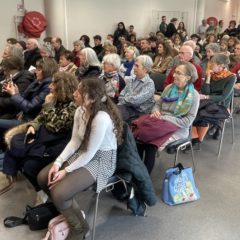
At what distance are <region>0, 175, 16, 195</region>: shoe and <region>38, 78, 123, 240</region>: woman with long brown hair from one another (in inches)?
→ 30.5

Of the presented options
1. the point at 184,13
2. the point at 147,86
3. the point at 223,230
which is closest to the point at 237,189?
the point at 223,230

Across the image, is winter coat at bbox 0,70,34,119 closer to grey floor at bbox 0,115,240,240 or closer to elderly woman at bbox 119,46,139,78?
grey floor at bbox 0,115,240,240

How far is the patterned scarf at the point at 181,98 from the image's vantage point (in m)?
2.61

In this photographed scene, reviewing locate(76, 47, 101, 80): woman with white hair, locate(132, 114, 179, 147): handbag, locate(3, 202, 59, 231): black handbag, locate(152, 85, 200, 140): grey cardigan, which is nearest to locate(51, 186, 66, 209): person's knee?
locate(3, 202, 59, 231): black handbag

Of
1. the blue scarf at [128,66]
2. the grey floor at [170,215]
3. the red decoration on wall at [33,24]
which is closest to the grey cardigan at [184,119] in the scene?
the grey floor at [170,215]

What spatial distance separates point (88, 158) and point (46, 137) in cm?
49

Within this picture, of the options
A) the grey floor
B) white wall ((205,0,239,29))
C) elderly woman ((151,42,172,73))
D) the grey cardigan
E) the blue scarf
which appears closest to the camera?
the grey floor

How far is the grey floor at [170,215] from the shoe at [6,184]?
0.05m

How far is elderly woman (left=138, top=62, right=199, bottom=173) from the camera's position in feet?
8.29

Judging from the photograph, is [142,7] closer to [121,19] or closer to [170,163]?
[121,19]

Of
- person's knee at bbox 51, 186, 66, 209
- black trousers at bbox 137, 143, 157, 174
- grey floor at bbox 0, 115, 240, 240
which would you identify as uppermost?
person's knee at bbox 51, 186, 66, 209

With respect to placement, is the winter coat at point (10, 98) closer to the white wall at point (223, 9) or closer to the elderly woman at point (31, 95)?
the elderly woman at point (31, 95)

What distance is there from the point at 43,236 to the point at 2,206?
0.55 m

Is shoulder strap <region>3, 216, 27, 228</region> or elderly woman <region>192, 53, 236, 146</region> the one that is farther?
elderly woman <region>192, 53, 236, 146</region>
